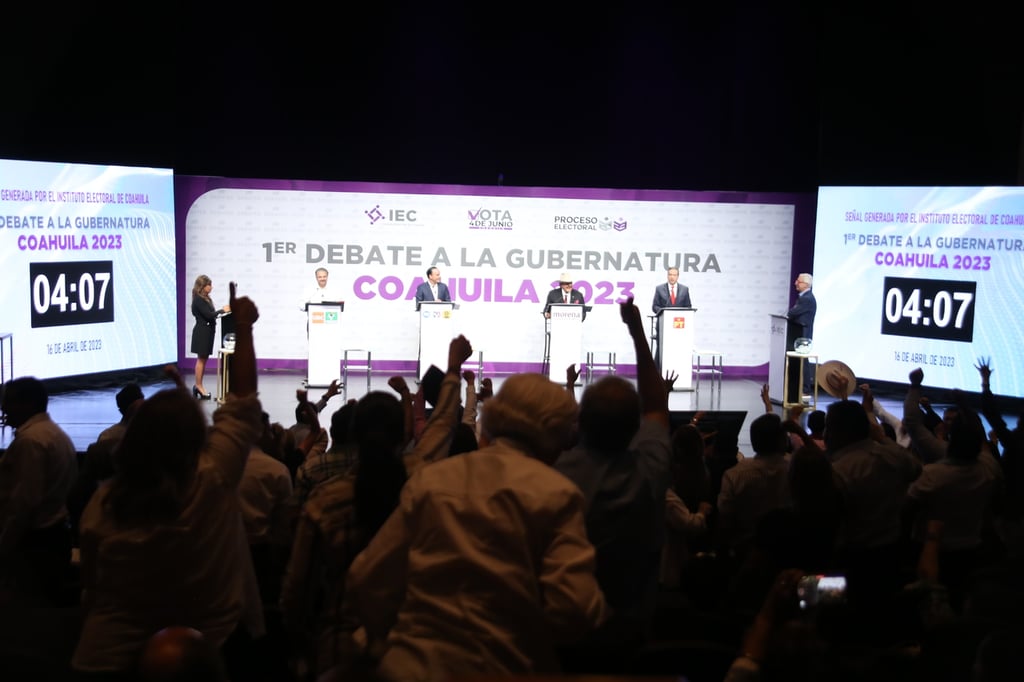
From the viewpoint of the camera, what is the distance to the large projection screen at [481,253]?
12797 millimetres

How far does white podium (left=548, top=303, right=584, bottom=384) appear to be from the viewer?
11.9 meters

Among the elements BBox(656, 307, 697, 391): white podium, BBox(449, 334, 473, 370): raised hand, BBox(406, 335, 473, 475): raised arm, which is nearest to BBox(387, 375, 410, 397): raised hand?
BBox(449, 334, 473, 370): raised hand

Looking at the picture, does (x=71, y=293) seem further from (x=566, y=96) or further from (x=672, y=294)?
(x=672, y=294)

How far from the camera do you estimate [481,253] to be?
1300 cm

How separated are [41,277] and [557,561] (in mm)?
9872

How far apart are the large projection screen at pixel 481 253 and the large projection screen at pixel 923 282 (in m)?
1.30

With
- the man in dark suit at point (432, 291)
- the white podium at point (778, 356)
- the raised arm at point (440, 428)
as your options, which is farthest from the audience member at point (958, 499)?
the man in dark suit at point (432, 291)

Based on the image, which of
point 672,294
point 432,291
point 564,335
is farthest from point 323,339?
point 672,294

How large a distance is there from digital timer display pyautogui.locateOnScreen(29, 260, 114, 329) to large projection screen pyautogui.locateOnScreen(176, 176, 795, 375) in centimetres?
177

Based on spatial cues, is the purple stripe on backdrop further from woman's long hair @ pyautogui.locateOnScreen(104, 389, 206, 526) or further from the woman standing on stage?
woman's long hair @ pyautogui.locateOnScreen(104, 389, 206, 526)

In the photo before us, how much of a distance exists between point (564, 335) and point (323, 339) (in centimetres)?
279

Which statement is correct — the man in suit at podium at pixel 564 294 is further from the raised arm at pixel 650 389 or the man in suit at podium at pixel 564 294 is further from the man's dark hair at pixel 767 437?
the raised arm at pixel 650 389

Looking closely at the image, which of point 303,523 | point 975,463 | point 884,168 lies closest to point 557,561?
point 303,523

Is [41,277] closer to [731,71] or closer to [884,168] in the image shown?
[731,71]
